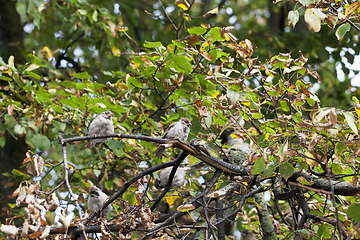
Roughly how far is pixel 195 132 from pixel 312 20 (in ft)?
5.45

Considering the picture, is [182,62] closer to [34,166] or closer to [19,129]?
[34,166]

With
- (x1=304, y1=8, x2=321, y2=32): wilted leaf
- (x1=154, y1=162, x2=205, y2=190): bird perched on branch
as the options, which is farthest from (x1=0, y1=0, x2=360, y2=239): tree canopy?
(x1=154, y1=162, x2=205, y2=190): bird perched on branch

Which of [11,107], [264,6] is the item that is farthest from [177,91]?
[264,6]

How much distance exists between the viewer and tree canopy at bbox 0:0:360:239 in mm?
2213

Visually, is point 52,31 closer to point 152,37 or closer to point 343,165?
point 152,37

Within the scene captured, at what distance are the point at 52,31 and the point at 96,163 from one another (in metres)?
4.95

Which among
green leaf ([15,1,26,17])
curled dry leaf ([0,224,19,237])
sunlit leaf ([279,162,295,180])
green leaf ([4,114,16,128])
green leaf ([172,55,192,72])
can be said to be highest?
green leaf ([15,1,26,17])

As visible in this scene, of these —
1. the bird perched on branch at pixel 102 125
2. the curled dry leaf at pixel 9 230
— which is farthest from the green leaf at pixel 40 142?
the curled dry leaf at pixel 9 230

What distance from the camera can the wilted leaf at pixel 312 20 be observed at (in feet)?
6.56

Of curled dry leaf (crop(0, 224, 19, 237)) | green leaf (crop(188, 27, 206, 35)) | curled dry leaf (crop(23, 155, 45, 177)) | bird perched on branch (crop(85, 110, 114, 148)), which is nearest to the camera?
curled dry leaf (crop(0, 224, 19, 237))

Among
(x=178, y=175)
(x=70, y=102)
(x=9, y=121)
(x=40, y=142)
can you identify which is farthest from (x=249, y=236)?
(x=9, y=121)

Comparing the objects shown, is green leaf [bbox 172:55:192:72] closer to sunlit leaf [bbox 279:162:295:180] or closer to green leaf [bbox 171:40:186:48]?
green leaf [bbox 171:40:186:48]

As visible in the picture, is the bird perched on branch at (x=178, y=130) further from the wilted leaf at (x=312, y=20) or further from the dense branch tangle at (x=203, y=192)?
the wilted leaf at (x=312, y=20)

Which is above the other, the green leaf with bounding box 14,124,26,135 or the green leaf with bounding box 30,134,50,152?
the green leaf with bounding box 14,124,26,135
